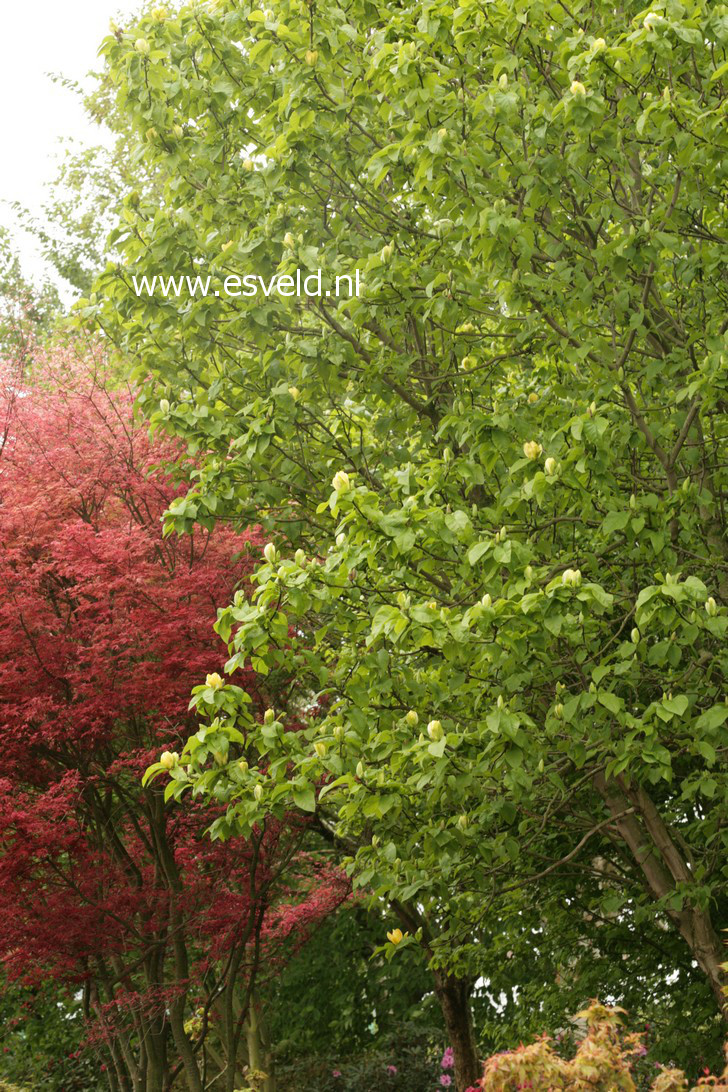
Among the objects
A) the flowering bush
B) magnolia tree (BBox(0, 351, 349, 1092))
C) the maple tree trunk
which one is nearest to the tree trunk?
magnolia tree (BBox(0, 351, 349, 1092))

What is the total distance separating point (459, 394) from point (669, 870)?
306 centimetres

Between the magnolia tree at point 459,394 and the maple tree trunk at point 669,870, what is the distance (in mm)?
27

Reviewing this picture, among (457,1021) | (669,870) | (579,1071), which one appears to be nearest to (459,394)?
(669,870)

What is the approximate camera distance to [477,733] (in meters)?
4.81

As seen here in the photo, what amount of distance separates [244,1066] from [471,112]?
11.5 m

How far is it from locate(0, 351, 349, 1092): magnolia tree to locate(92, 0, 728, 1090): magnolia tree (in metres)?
1.21

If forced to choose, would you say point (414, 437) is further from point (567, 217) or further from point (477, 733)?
point (477, 733)

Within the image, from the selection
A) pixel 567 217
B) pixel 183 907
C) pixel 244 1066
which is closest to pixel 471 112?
pixel 567 217

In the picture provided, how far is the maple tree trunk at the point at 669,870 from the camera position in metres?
6.06

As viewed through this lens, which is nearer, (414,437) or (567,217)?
(567,217)

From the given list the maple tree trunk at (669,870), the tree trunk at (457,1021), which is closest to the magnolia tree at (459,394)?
the maple tree trunk at (669,870)

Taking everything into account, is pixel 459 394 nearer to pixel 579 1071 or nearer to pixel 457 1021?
pixel 579 1071

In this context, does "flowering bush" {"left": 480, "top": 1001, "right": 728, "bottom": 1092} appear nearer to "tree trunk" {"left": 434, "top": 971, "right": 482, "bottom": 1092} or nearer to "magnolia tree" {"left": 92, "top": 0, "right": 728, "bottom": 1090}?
"magnolia tree" {"left": 92, "top": 0, "right": 728, "bottom": 1090}

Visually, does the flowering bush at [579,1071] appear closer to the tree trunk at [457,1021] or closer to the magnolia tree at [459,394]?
→ the magnolia tree at [459,394]
